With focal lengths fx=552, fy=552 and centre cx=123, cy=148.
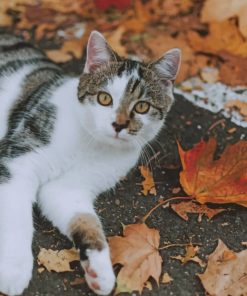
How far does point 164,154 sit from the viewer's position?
347cm

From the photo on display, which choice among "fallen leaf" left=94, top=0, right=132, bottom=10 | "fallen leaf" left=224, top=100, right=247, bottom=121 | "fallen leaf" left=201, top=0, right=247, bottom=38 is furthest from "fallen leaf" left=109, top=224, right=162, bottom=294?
"fallen leaf" left=94, top=0, right=132, bottom=10

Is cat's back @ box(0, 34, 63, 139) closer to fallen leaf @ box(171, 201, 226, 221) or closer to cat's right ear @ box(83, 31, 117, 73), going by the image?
cat's right ear @ box(83, 31, 117, 73)

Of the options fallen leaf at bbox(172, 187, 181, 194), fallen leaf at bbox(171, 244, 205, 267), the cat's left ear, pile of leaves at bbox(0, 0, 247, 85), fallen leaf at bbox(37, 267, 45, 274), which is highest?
the cat's left ear

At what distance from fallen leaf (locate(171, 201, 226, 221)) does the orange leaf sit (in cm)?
4

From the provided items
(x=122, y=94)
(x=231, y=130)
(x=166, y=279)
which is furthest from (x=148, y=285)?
(x=231, y=130)

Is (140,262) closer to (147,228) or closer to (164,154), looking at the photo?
(147,228)

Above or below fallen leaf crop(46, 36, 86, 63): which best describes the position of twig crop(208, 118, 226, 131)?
below

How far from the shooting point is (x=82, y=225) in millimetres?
2693

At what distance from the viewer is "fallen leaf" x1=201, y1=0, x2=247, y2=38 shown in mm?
4152

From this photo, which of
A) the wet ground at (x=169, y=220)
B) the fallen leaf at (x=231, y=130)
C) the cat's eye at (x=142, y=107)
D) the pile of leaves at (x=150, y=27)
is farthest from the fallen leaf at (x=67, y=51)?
the cat's eye at (x=142, y=107)

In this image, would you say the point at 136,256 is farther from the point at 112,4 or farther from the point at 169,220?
the point at 112,4

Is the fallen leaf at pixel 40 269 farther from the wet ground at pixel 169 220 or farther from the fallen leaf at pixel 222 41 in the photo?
the fallen leaf at pixel 222 41

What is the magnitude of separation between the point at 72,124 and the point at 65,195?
38 cm

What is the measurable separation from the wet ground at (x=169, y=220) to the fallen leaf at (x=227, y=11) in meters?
0.87
